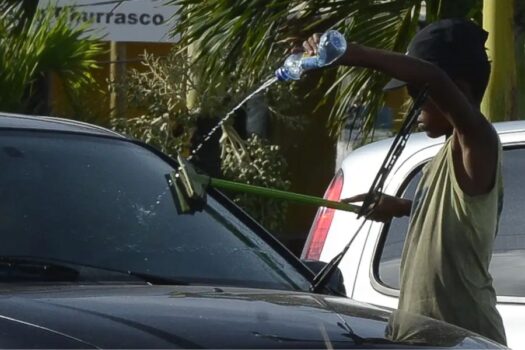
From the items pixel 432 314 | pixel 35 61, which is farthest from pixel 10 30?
pixel 432 314

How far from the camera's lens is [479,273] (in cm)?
382

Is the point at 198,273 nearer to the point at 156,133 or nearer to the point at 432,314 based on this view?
the point at 432,314

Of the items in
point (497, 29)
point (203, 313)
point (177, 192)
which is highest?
point (497, 29)

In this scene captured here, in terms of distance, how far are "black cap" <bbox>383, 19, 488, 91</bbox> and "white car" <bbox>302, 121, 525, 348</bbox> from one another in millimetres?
1066

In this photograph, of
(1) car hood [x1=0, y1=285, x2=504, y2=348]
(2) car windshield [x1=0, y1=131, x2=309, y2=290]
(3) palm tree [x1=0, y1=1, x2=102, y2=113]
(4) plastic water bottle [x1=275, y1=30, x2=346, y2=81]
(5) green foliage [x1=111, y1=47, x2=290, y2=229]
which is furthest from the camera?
(5) green foliage [x1=111, y1=47, x2=290, y2=229]

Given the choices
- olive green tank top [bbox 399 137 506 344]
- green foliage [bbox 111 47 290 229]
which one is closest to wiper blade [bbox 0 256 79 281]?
olive green tank top [bbox 399 137 506 344]

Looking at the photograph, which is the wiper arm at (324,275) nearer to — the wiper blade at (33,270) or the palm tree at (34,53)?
the wiper blade at (33,270)

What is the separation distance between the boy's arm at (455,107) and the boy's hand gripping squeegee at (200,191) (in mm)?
426

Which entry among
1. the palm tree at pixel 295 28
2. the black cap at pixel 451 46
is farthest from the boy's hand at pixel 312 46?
the palm tree at pixel 295 28

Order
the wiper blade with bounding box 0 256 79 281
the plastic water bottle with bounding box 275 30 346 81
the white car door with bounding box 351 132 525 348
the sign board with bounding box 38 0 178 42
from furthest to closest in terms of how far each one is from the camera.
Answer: the sign board with bounding box 38 0 178 42 → the white car door with bounding box 351 132 525 348 → the wiper blade with bounding box 0 256 79 281 → the plastic water bottle with bounding box 275 30 346 81

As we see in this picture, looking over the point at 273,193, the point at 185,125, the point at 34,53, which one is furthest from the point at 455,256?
the point at 185,125

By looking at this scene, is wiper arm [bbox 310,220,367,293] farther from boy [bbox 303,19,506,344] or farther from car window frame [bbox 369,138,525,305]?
car window frame [bbox 369,138,525,305]

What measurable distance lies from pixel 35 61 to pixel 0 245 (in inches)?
219

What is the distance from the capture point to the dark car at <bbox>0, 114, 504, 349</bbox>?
2.96 metres
